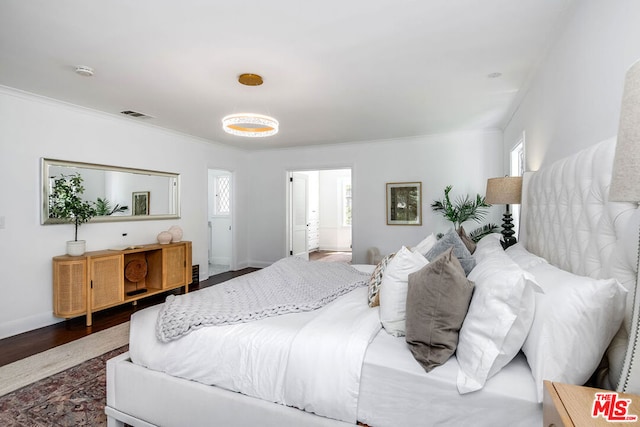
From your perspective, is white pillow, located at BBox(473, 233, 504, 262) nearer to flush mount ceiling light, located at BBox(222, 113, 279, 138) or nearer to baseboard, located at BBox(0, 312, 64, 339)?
flush mount ceiling light, located at BBox(222, 113, 279, 138)

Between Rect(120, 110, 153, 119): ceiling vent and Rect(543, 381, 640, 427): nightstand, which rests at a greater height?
Rect(120, 110, 153, 119): ceiling vent

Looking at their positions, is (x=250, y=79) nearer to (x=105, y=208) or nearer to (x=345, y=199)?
(x=105, y=208)

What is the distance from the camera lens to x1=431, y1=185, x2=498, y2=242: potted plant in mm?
4957

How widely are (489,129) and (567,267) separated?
4.01m

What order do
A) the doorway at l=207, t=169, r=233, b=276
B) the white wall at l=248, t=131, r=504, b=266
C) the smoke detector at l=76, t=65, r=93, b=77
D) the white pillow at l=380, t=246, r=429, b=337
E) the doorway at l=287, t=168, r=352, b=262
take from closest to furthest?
the white pillow at l=380, t=246, r=429, b=337 < the smoke detector at l=76, t=65, r=93, b=77 < the white wall at l=248, t=131, r=504, b=266 < the doorway at l=207, t=169, r=233, b=276 < the doorway at l=287, t=168, r=352, b=262

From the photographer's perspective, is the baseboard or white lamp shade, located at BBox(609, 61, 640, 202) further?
the baseboard

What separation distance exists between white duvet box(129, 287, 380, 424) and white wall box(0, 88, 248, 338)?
243 cm

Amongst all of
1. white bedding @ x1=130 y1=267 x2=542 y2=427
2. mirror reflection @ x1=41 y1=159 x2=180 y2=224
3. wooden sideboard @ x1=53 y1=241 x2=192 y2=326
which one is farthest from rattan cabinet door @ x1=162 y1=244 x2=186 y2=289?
white bedding @ x1=130 y1=267 x2=542 y2=427

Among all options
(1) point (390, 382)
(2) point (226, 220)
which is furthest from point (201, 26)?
(2) point (226, 220)

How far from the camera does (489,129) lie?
5.02 meters

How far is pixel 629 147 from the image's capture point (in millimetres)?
638

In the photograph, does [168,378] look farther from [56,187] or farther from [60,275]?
[56,187]

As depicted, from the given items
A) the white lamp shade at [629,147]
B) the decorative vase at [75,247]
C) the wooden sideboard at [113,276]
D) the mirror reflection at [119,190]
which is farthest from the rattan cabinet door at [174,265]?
the white lamp shade at [629,147]
